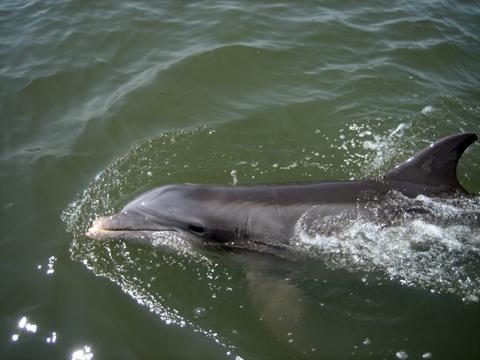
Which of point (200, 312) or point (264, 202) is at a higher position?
point (264, 202)

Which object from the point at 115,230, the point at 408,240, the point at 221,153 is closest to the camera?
the point at 408,240

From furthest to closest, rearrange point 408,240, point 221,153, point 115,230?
point 221,153
point 115,230
point 408,240

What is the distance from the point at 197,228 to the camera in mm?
4852

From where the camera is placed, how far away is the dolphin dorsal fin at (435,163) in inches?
194

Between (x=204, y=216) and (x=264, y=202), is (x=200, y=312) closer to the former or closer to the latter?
(x=204, y=216)

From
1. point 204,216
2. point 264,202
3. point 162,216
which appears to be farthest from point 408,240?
point 162,216

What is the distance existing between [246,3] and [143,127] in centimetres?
616

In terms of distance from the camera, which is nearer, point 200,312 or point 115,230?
point 200,312

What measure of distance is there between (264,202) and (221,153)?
95.7 inches

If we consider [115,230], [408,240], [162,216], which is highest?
[162,216]

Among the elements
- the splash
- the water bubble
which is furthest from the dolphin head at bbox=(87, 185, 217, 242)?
the splash

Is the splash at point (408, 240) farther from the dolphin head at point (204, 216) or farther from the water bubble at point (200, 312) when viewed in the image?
the water bubble at point (200, 312)

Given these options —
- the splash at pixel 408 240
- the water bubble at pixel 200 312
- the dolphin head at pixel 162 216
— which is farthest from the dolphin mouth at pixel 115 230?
the splash at pixel 408 240

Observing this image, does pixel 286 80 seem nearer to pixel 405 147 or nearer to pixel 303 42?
pixel 303 42
